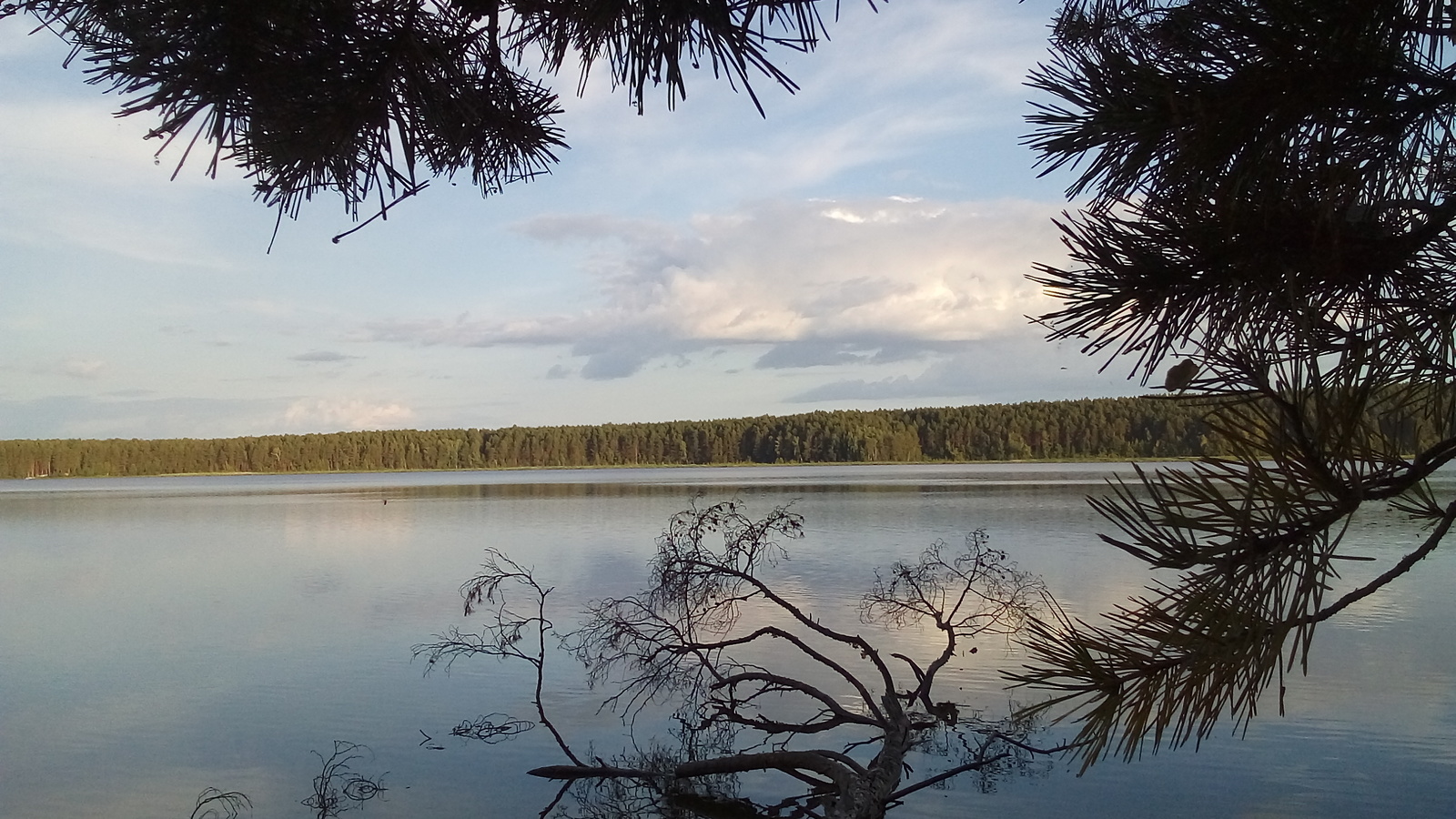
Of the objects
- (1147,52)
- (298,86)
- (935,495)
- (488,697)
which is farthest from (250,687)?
(935,495)

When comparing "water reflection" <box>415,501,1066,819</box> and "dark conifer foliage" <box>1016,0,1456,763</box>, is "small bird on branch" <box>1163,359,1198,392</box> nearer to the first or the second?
"dark conifer foliage" <box>1016,0,1456,763</box>

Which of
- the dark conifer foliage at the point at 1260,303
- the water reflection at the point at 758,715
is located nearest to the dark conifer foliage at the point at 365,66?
the dark conifer foliage at the point at 1260,303

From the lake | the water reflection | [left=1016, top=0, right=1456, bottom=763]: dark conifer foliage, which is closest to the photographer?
[left=1016, top=0, right=1456, bottom=763]: dark conifer foliage

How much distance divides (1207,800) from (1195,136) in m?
7.04

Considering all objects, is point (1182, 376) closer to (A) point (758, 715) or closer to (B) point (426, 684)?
(A) point (758, 715)

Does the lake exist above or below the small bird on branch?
below

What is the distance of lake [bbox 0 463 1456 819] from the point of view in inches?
313

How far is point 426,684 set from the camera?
451 inches

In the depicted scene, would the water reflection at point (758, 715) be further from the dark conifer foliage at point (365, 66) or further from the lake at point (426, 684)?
the dark conifer foliage at point (365, 66)

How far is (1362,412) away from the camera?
4.34 ft

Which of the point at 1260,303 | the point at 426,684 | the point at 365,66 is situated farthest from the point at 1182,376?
the point at 426,684

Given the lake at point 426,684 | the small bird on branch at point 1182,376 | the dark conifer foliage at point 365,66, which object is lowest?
the lake at point 426,684

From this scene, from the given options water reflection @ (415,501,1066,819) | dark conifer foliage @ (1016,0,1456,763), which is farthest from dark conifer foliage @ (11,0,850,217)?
water reflection @ (415,501,1066,819)

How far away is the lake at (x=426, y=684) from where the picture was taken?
7945 millimetres
